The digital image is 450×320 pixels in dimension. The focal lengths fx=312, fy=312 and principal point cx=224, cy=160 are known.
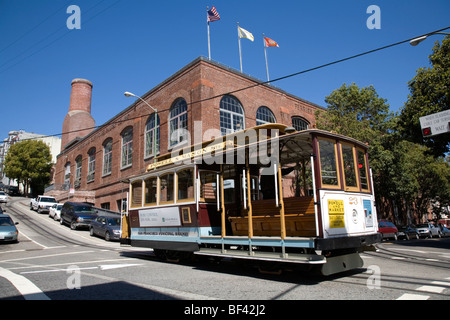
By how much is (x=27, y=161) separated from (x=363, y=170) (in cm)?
5771

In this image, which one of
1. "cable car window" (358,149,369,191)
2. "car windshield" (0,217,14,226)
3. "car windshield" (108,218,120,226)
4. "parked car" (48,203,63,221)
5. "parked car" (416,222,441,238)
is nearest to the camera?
"cable car window" (358,149,369,191)

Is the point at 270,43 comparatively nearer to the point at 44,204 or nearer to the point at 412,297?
the point at 412,297

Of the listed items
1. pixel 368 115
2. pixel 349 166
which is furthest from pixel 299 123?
pixel 349 166

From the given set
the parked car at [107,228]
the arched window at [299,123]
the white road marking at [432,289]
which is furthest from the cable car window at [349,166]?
the arched window at [299,123]

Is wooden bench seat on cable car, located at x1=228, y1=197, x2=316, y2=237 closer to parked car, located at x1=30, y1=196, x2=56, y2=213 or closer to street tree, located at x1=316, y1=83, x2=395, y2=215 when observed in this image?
street tree, located at x1=316, y1=83, x2=395, y2=215

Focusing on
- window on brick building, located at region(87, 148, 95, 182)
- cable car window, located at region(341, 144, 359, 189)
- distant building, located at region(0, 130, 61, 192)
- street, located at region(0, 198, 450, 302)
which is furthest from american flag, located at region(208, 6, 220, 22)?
distant building, located at region(0, 130, 61, 192)

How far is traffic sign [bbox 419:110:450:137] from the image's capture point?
13.0 meters

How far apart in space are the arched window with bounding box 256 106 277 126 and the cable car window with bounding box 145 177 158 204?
15.4 metres

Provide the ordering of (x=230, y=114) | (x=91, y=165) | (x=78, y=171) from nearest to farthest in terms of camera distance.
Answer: (x=230, y=114), (x=91, y=165), (x=78, y=171)

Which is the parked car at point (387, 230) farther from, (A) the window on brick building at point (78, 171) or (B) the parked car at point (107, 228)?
(A) the window on brick building at point (78, 171)

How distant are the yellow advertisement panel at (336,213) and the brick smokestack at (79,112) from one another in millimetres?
48938

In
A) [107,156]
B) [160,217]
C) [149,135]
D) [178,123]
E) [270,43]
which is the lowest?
[160,217]

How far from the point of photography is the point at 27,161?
52.3 meters
